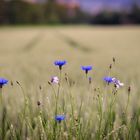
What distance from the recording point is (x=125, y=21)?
57.9 metres

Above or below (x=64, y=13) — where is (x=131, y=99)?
above

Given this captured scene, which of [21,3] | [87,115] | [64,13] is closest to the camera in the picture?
[87,115]

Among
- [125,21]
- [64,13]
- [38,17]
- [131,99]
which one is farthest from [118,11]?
[131,99]

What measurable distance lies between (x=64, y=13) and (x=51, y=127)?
2887 inches

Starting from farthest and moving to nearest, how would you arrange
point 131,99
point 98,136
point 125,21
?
point 125,21
point 131,99
point 98,136

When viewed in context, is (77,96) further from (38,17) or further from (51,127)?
(38,17)

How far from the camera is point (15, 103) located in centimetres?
216

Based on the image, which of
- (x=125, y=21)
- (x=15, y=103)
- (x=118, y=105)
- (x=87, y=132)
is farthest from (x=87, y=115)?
(x=125, y=21)

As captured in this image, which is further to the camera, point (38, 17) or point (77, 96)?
point (38, 17)

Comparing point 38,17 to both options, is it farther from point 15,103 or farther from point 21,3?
point 15,103

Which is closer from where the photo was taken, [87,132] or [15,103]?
[87,132]

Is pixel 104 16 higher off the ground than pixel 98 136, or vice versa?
pixel 98 136

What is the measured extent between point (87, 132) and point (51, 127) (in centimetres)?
16

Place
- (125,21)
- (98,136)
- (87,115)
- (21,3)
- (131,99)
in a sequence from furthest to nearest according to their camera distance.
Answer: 1. (125,21)
2. (21,3)
3. (131,99)
4. (87,115)
5. (98,136)
